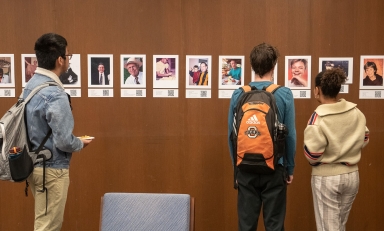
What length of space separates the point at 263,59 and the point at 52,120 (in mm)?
1277

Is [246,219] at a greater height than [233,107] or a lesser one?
lesser

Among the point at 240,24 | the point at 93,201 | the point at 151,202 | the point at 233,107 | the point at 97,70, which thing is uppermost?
the point at 240,24

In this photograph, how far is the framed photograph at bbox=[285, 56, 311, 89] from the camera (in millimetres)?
3678

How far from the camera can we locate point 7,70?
3.78 m

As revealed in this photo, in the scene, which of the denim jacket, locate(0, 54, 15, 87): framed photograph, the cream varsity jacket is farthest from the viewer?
locate(0, 54, 15, 87): framed photograph

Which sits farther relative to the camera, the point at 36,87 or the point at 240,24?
the point at 240,24

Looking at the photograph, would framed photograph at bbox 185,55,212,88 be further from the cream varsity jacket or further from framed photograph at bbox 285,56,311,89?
the cream varsity jacket

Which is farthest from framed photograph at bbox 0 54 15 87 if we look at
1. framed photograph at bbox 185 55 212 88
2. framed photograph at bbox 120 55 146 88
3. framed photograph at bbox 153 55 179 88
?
framed photograph at bbox 185 55 212 88

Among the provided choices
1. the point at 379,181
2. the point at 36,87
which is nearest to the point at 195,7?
the point at 36,87

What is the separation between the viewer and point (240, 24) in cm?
368

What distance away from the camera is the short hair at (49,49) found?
253 centimetres

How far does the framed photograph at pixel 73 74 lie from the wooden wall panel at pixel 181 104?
4 cm

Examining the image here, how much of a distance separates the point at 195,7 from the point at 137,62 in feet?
2.24

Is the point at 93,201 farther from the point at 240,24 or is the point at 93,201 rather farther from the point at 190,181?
the point at 240,24
